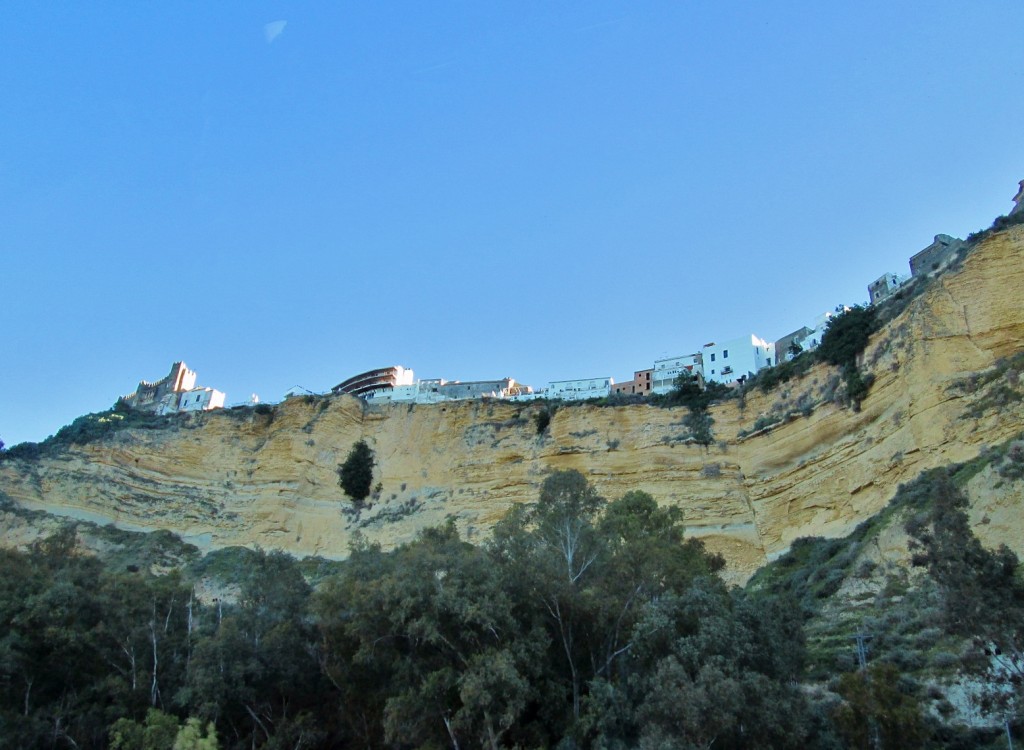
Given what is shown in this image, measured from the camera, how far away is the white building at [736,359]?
53.8 meters

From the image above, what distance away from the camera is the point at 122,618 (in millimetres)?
21609

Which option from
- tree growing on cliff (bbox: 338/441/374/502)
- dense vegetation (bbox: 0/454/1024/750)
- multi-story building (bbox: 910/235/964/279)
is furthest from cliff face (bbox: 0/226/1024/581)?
multi-story building (bbox: 910/235/964/279)

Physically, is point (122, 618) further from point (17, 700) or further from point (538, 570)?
point (538, 570)

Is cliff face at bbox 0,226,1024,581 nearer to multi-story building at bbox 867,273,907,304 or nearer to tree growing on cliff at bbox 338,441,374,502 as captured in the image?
tree growing on cliff at bbox 338,441,374,502

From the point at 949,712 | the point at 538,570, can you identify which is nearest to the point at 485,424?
the point at 538,570

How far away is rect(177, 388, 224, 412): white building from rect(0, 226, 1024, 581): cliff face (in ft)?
72.4

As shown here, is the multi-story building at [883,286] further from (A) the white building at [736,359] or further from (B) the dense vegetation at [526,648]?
(B) the dense vegetation at [526,648]

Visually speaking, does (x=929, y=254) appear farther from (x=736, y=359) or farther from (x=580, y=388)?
(x=580, y=388)

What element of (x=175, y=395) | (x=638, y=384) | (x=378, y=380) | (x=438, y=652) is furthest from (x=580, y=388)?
(x=438, y=652)

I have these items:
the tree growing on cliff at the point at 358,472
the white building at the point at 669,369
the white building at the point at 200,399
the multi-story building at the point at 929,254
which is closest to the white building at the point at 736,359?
the white building at the point at 669,369

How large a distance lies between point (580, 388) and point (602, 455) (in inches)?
956

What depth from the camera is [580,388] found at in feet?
210

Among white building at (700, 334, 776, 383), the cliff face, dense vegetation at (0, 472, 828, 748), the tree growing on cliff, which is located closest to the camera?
dense vegetation at (0, 472, 828, 748)

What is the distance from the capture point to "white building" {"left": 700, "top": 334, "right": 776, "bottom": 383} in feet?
176
